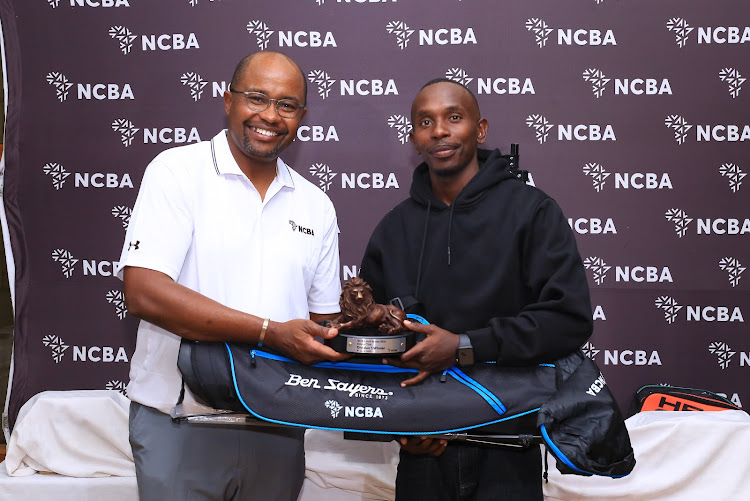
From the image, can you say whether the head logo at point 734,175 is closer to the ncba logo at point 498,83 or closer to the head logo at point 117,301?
the ncba logo at point 498,83

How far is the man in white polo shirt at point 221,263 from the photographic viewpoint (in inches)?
72.2

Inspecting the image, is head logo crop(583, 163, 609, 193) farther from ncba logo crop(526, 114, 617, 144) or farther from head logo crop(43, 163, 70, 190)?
head logo crop(43, 163, 70, 190)

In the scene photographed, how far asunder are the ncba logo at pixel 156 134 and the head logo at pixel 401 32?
1.07 m

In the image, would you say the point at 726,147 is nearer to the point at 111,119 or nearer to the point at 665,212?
the point at 665,212

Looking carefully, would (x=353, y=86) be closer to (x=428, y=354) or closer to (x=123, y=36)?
(x=123, y=36)

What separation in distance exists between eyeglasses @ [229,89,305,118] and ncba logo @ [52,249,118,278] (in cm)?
173

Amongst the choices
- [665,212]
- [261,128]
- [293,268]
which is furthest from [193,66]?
[665,212]

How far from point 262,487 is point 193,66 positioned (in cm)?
213

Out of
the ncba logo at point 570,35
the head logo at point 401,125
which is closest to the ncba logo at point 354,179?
the head logo at point 401,125

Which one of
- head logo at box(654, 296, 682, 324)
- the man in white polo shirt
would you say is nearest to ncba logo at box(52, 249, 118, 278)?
the man in white polo shirt

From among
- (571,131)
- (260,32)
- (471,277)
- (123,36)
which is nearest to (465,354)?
(471,277)

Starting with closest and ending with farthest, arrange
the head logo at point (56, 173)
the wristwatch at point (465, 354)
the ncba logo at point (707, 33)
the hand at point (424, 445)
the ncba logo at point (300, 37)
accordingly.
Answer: the wristwatch at point (465, 354), the hand at point (424, 445), the ncba logo at point (707, 33), the ncba logo at point (300, 37), the head logo at point (56, 173)

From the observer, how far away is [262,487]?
1983mm

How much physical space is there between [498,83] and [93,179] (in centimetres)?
204
